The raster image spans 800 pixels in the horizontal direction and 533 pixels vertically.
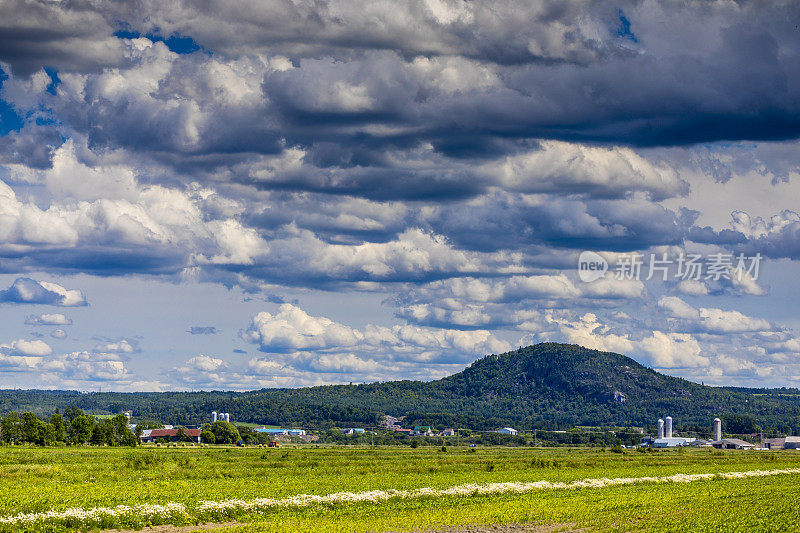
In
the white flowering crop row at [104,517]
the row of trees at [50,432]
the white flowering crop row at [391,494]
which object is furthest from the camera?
the row of trees at [50,432]

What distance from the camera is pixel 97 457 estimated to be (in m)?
129

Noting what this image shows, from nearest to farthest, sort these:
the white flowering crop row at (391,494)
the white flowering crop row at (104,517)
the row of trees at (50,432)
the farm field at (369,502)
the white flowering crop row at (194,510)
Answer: the white flowering crop row at (104,517) → the white flowering crop row at (194,510) → the farm field at (369,502) → the white flowering crop row at (391,494) → the row of trees at (50,432)

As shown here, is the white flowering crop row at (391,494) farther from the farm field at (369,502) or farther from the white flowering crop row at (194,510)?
the farm field at (369,502)

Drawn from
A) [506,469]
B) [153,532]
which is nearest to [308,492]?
[153,532]

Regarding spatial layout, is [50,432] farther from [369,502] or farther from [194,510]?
[194,510]

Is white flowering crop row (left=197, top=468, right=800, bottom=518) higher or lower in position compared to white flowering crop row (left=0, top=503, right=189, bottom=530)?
lower

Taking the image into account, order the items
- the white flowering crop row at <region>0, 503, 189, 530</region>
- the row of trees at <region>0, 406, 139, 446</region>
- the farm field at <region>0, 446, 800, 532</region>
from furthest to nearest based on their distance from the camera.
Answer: the row of trees at <region>0, 406, 139, 446</region> < the farm field at <region>0, 446, 800, 532</region> < the white flowering crop row at <region>0, 503, 189, 530</region>

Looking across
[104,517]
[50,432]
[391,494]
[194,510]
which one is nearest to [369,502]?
[391,494]

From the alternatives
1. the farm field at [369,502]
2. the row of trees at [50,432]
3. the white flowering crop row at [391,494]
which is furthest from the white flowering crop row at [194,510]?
the row of trees at [50,432]

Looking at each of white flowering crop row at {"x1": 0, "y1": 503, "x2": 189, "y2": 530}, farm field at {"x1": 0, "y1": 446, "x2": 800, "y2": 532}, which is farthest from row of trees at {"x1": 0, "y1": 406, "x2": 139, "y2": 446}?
white flowering crop row at {"x1": 0, "y1": 503, "x2": 189, "y2": 530}

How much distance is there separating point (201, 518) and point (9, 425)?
155169 mm

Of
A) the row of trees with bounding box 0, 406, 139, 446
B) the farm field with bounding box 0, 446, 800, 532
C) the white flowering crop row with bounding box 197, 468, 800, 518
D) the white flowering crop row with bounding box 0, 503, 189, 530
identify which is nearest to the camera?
the white flowering crop row with bounding box 0, 503, 189, 530

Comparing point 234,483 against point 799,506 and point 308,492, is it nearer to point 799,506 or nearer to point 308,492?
point 308,492

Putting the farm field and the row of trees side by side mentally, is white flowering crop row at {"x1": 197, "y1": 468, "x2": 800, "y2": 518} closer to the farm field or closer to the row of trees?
the farm field
